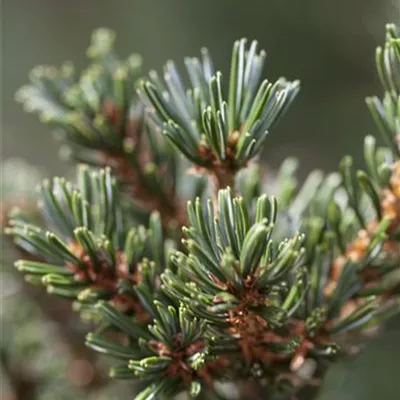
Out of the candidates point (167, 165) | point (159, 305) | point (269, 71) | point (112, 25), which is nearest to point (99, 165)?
point (167, 165)

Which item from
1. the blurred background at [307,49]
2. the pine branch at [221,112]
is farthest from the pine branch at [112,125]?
the blurred background at [307,49]

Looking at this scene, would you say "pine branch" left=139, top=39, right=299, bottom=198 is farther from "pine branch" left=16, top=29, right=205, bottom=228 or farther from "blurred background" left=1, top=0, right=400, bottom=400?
"blurred background" left=1, top=0, right=400, bottom=400

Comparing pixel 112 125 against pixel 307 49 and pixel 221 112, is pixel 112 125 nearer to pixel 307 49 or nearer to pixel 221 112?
pixel 221 112

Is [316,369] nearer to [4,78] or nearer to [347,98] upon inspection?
[347,98]

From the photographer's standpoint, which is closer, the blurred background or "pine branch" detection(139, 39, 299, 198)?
"pine branch" detection(139, 39, 299, 198)

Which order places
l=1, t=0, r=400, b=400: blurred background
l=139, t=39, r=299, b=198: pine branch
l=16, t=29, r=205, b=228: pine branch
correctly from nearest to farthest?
1. l=139, t=39, r=299, b=198: pine branch
2. l=16, t=29, r=205, b=228: pine branch
3. l=1, t=0, r=400, b=400: blurred background

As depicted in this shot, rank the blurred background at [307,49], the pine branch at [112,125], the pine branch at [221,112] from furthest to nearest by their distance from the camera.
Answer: the blurred background at [307,49] → the pine branch at [112,125] → the pine branch at [221,112]

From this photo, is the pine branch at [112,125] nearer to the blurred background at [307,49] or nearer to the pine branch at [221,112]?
the pine branch at [221,112]

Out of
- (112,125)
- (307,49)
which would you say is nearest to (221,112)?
(112,125)

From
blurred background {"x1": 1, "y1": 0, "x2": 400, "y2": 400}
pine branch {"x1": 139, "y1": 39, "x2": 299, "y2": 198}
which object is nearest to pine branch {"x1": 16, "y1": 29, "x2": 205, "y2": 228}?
pine branch {"x1": 139, "y1": 39, "x2": 299, "y2": 198}

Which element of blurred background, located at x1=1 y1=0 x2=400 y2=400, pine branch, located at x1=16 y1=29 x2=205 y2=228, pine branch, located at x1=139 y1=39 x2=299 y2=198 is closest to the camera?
pine branch, located at x1=139 y1=39 x2=299 y2=198

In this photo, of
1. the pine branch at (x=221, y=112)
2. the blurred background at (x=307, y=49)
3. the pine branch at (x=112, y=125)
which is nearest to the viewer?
the pine branch at (x=221, y=112)
